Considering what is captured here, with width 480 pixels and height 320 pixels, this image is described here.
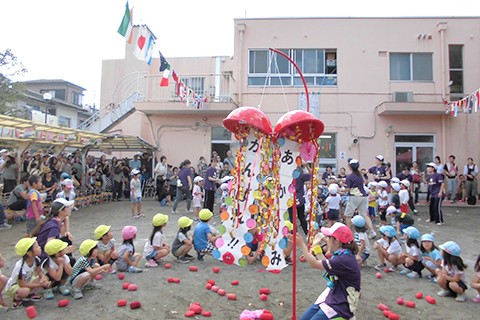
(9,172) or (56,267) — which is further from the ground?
(9,172)

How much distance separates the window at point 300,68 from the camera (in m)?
13.2

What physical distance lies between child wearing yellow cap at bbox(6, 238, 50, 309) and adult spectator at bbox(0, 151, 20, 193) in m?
6.19

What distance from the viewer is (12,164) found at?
29.1 feet

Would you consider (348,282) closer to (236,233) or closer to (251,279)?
(236,233)

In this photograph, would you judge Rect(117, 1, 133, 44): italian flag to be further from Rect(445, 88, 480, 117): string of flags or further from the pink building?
Rect(445, 88, 480, 117): string of flags

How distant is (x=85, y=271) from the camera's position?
4.30m

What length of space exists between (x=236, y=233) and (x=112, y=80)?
700 inches

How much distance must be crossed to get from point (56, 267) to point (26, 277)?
0.35 metres

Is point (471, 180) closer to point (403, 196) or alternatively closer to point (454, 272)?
point (403, 196)

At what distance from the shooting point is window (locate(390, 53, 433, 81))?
13078 millimetres

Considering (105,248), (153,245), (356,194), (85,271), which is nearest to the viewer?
(85,271)

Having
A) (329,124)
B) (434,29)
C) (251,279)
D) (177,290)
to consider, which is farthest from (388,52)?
(177,290)

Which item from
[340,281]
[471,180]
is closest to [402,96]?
[471,180]

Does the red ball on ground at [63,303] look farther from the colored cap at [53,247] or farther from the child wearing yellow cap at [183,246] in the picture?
the child wearing yellow cap at [183,246]
